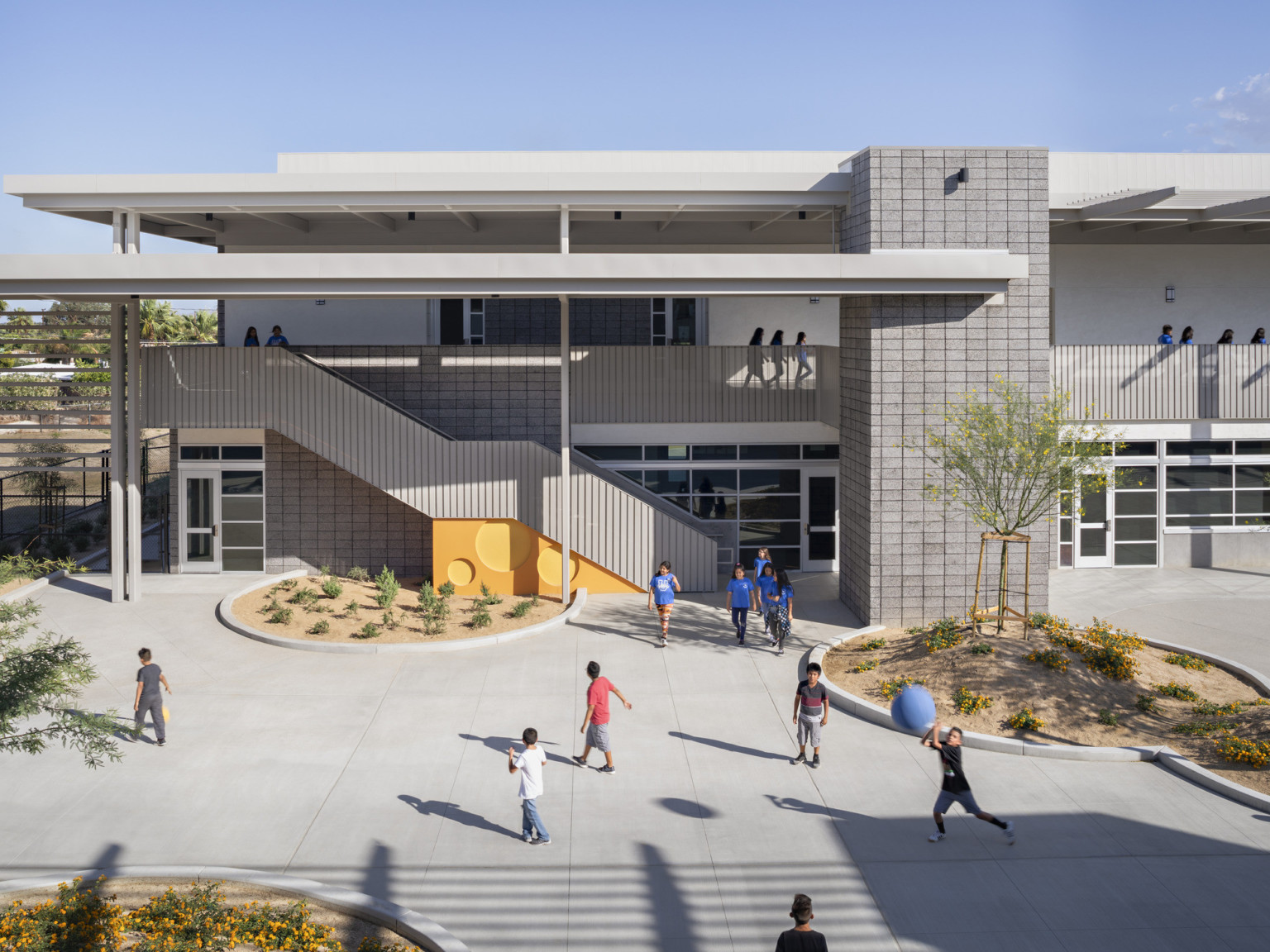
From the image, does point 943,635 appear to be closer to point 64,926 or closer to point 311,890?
point 311,890

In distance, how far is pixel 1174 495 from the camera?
23328mm

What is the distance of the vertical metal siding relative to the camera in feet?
67.9

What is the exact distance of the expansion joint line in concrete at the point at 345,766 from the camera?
10477 mm

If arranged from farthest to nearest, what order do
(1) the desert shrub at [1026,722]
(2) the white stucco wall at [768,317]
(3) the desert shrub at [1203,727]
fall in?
(2) the white stucco wall at [768,317] → (1) the desert shrub at [1026,722] → (3) the desert shrub at [1203,727]

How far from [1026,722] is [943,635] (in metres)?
2.52

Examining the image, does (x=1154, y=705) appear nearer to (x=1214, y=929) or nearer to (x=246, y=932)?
(x=1214, y=929)

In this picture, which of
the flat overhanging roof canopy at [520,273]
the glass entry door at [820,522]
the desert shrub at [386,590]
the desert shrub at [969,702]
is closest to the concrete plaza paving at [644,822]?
the desert shrub at [969,702]

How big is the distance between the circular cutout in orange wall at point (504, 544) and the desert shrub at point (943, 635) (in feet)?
27.1

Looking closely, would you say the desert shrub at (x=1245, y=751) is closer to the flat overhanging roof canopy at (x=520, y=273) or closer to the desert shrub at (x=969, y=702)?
the desert shrub at (x=969, y=702)

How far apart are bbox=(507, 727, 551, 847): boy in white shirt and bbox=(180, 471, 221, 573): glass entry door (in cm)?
1452

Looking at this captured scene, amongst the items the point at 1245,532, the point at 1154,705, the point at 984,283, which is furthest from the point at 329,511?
the point at 1245,532

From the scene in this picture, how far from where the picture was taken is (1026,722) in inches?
526

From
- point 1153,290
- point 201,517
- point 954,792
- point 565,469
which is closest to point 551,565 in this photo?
point 565,469

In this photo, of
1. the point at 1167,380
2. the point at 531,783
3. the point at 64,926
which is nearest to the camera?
the point at 64,926
